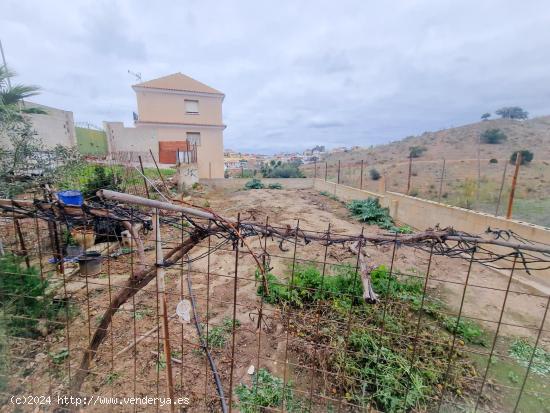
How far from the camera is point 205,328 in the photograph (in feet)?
10.7

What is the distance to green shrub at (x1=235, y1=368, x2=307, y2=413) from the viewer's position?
225cm

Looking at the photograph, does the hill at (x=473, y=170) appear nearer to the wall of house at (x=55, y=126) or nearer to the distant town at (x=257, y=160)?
the distant town at (x=257, y=160)

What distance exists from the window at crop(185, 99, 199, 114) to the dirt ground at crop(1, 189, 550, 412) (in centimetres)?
1714

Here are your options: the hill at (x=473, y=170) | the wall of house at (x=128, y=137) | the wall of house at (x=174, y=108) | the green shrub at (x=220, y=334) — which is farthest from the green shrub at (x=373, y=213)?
the wall of house at (x=174, y=108)

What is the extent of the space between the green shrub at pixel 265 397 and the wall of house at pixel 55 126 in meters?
12.3

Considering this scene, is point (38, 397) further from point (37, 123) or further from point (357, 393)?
point (37, 123)

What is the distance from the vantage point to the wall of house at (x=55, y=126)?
10.7 metres

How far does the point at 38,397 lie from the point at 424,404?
341cm

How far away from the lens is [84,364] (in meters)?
2.10

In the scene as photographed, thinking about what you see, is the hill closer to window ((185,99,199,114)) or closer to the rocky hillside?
the rocky hillside

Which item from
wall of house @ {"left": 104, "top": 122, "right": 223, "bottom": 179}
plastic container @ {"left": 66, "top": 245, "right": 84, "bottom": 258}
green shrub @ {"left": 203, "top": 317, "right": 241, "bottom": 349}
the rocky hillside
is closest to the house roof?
wall of house @ {"left": 104, "top": 122, "right": 223, "bottom": 179}

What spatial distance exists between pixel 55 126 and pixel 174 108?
29.4ft

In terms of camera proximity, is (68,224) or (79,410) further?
(79,410)

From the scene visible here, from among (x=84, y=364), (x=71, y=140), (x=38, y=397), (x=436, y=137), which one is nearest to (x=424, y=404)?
(x=84, y=364)
